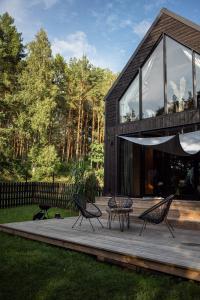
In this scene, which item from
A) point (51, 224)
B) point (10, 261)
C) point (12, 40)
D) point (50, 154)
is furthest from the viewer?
point (12, 40)

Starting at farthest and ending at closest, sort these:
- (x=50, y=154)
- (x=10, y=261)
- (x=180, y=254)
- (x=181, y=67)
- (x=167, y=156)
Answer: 1. (x=50, y=154)
2. (x=167, y=156)
3. (x=181, y=67)
4. (x=10, y=261)
5. (x=180, y=254)

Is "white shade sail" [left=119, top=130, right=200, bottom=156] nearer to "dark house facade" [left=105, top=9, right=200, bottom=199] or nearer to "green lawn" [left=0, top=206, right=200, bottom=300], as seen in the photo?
"dark house facade" [left=105, top=9, right=200, bottom=199]

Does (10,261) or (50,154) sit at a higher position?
(50,154)

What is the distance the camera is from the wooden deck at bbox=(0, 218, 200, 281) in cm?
389

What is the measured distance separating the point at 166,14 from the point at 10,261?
860 cm

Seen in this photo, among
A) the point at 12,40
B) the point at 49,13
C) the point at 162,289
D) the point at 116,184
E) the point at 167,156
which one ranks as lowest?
the point at 162,289

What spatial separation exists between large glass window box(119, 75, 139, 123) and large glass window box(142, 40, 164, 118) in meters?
0.32

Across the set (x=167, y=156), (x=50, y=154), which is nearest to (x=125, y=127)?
(x=167, y=156)

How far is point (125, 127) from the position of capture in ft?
34.1

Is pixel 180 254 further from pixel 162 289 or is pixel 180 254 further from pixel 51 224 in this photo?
pixel 51 224

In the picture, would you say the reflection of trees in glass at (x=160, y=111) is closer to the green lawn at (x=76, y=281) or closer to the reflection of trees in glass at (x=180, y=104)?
the reflection of trees in glass at (x=180, y=104)

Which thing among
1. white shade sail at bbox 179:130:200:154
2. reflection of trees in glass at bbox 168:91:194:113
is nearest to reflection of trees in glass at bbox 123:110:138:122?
reflection of trees in glass at bbox 168:91:194:113

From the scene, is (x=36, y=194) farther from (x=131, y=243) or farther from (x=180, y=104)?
(x=131, y=243)

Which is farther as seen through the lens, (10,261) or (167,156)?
(167,156)
